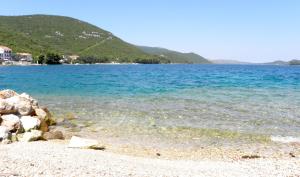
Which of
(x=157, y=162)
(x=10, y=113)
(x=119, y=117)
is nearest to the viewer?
(x=157, y=162)

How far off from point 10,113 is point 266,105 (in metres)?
19.5

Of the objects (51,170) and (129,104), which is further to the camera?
(129,104)

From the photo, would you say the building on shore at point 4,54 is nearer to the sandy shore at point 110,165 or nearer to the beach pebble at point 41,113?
the beach pebble at point 41,113

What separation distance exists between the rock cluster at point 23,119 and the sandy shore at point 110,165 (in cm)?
256

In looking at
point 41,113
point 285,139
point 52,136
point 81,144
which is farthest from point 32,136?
point 285,139

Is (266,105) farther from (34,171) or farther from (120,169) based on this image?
(34,171)

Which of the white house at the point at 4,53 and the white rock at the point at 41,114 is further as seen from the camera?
the white house at the point at 4,53

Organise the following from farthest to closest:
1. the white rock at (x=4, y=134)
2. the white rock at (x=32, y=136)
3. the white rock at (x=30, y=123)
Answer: the white rock at (x=30, y=123) → the white rock at (x=32, y=136) → the white rock at (x=4, y=134)

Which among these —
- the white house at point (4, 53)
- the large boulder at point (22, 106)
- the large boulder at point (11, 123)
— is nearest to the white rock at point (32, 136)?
the large boulder at point (11, 123)

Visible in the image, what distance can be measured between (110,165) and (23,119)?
393 inches

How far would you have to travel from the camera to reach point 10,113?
20734mm

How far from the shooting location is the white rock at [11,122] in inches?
720

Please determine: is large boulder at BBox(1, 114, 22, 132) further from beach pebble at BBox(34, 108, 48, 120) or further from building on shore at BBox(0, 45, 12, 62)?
building on shore at BBox(0, 45, 12, 62)

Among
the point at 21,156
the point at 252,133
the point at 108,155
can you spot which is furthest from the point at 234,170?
the point at 252,133
